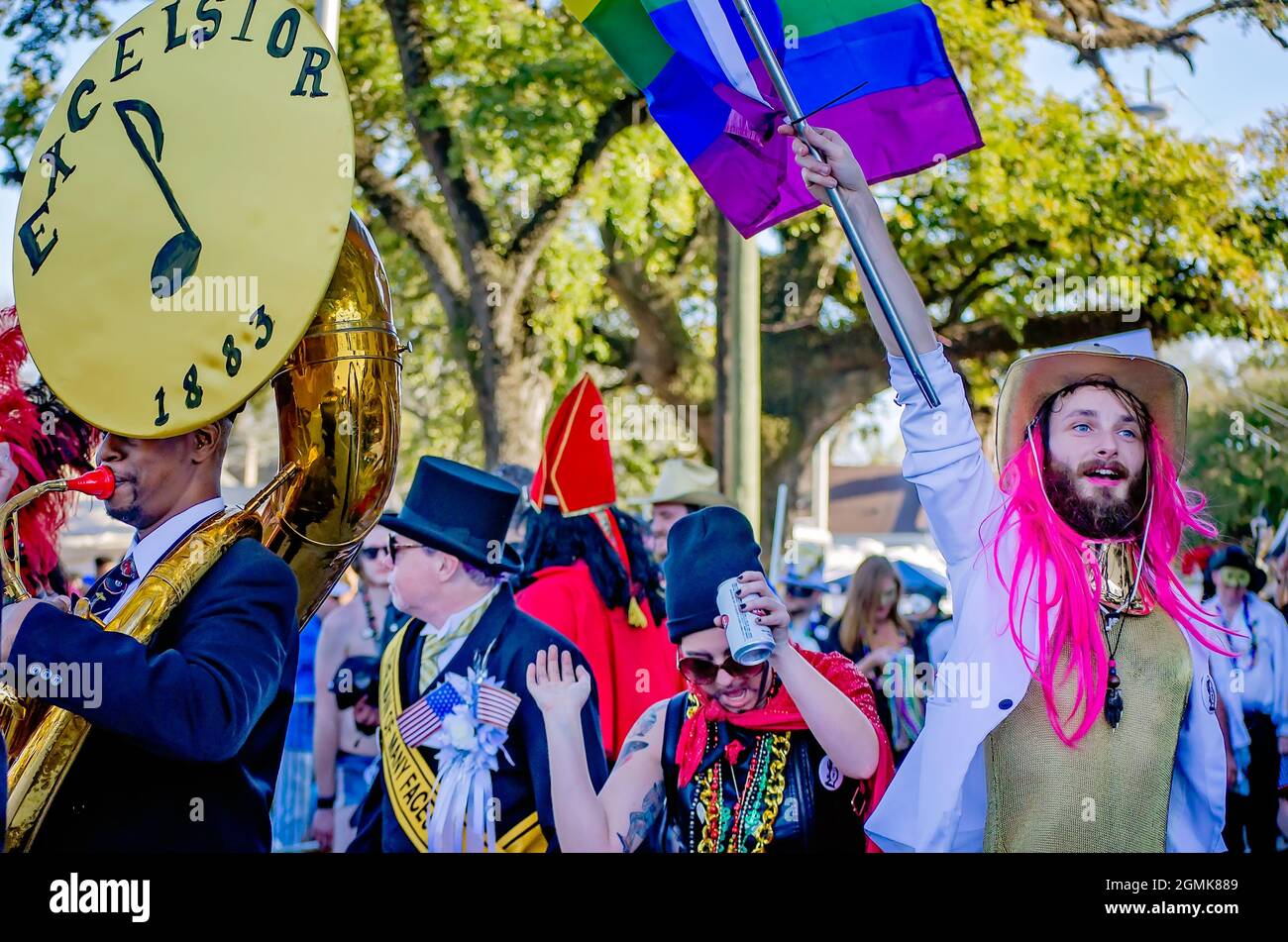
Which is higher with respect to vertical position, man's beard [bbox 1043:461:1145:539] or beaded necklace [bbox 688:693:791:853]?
man's beard [bbox 1043:461:1145:539]

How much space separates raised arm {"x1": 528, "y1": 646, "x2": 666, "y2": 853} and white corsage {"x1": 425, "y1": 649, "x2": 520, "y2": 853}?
26 cm

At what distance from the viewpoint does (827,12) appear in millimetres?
2896

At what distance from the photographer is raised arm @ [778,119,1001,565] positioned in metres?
2.55

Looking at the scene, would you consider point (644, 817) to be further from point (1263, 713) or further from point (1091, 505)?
point (1263, 713)

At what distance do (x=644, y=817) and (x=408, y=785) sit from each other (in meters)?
0.87

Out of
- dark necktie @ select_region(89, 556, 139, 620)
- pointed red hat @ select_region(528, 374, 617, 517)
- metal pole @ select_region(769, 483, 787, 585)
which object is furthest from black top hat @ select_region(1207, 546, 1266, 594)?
dark necktie @ select_region(89, 556, 139, 620)

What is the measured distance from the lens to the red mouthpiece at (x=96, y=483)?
7.72 feet

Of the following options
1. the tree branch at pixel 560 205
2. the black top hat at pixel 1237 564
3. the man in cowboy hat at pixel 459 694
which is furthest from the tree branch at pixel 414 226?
the man in cowboy hat at pixel 459 694

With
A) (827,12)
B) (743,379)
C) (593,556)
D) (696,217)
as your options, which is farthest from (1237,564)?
(696,217)

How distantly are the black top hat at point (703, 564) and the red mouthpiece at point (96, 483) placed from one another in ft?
3.77

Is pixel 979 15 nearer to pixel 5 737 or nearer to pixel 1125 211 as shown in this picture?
pixel 1125 211

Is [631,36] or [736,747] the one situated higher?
[631,36]

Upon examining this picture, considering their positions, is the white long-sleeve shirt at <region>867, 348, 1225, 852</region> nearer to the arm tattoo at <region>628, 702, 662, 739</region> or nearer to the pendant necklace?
Answer: the pendant necklace

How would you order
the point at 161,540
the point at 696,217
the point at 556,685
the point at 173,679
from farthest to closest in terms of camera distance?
A: 1. the point at 696,217
2. the point at 556,685
3. the point at 161,540
4. the point at 173,679
